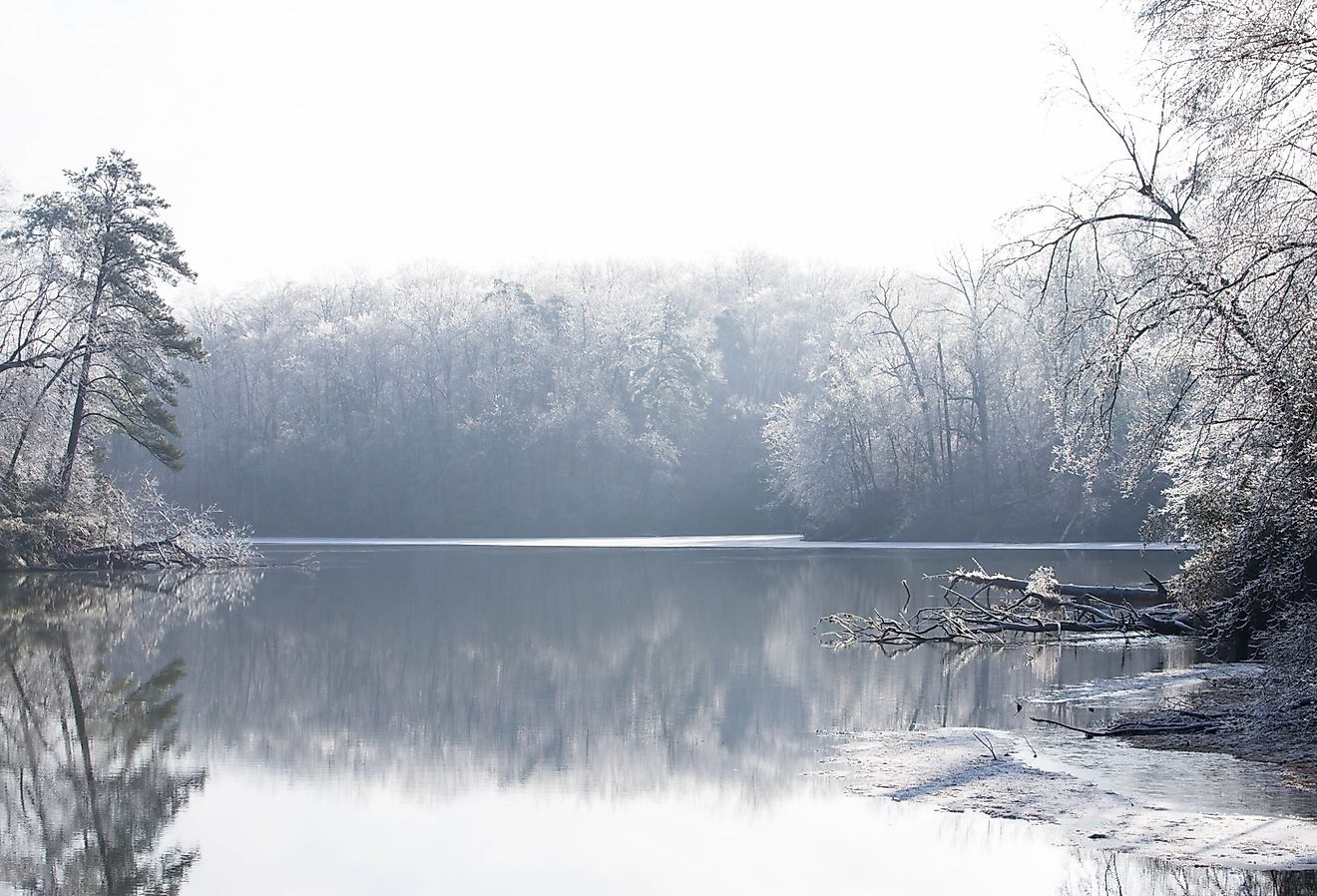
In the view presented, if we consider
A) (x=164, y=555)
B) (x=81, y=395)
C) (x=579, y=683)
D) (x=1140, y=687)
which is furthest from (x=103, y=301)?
(x=1140, y=687)

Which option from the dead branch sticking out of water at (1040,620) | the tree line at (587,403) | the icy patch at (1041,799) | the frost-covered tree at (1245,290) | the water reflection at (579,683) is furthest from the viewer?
the tree line at (587,403)

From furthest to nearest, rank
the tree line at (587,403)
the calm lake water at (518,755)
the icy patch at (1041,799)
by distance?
1. the tree line at (587,403)
2. the calm lake water at (518,755)
3. the icy patch at (1041,799)

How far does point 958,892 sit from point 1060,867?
0.65 m

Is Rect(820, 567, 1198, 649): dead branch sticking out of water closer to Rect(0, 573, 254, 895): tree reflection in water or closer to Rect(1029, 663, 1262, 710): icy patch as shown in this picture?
Rect(1029, 663, 1262, 710): icy patch

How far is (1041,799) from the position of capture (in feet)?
31.4

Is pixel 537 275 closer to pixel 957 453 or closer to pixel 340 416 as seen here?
pixel 340 416

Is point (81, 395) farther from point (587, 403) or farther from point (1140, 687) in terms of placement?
point (587, 403)

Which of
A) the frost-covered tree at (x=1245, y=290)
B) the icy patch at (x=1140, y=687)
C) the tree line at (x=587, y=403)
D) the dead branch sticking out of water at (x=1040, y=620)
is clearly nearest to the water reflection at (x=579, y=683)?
the dead branch sticking out of water at (x=1040, y=620)

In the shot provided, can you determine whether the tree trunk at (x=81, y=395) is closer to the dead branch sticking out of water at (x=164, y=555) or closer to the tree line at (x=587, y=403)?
the dead branch sticking out of water at (x=164, y=555)

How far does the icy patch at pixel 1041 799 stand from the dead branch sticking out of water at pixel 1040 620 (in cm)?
640

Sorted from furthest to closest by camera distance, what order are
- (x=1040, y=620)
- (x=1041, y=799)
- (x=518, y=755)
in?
(x=1040, y=620), (x=518, y=755), (x=1041, y=799)

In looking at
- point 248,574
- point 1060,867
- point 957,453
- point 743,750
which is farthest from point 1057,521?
point 1060,867

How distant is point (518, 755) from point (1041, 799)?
16.0ft

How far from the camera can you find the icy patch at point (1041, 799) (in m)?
8.10
